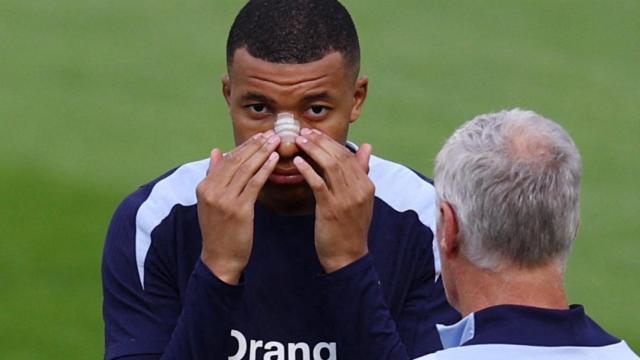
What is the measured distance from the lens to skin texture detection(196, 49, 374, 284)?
3.61 metres

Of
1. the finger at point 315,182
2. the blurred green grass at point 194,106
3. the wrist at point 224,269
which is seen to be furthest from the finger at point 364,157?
the blurred green grass at point 194,106

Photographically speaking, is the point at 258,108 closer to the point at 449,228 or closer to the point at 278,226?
the point at 278,226

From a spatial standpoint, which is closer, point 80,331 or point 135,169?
point 80,331

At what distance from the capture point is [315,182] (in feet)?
11.9

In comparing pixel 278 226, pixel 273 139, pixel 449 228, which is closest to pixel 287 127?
pixel 273 139

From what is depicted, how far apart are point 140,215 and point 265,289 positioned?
339 mm

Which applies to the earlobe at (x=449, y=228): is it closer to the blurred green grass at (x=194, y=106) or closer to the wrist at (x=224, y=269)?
the wrist at (x=224, y=269)

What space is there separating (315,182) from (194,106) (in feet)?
11.0

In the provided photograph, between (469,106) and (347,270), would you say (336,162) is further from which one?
(469,106)

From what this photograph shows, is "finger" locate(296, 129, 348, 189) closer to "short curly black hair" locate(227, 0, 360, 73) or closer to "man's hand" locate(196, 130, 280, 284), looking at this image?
"man's hand" locate(196, 130, 280, 284)

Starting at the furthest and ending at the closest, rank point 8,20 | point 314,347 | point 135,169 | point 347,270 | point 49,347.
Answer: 1. point 8,20
2. point 135,169
3. point 49,347
4. point 314,347
5. point 347,270

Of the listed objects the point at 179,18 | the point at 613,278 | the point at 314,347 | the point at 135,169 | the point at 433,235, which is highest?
the point at 179,18

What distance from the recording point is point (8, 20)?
723cm

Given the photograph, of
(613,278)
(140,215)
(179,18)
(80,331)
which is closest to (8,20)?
(179,18)
